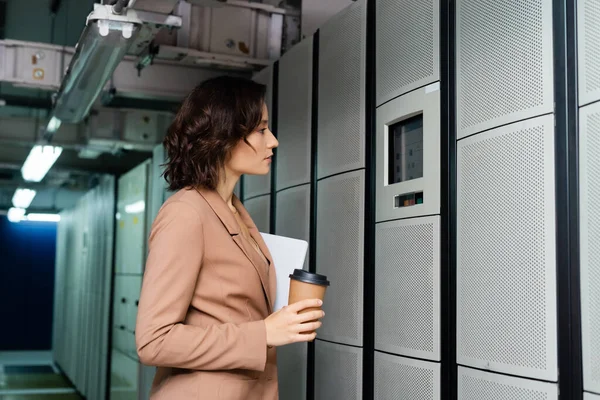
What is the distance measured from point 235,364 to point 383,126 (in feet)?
5.53

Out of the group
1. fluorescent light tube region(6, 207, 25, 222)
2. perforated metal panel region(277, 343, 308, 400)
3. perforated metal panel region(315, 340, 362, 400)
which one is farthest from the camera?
fluorescent light tube region(6, 207, 25, 222)

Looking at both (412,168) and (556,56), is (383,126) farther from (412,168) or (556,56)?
(556,56)

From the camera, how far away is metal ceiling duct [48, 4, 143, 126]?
3311 mm

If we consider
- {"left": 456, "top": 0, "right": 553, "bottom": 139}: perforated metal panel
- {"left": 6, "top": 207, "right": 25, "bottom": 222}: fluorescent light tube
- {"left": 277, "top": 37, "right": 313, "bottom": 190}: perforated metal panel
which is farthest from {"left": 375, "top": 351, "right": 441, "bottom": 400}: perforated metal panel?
{"left": 6, "top": 207, "right": 25, "bottom": 222}: fluorescent light tube

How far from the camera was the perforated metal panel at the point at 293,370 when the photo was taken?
11.5ft

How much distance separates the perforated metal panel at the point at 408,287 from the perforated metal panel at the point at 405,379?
0.12 ft

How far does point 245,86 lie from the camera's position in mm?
1575

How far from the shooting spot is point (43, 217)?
1638cm

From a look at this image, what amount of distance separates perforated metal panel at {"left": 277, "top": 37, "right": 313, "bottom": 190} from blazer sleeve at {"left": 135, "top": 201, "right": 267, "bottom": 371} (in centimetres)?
218

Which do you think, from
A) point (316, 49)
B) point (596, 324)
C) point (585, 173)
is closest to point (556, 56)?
point (585, 173)

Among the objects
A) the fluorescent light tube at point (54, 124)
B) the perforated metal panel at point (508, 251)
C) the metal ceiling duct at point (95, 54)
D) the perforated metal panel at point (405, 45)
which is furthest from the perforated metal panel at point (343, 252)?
the fluorescent light tube at point (54, 124)

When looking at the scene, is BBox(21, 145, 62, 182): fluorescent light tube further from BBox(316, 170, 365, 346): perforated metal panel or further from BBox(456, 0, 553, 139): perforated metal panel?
BBox(456, 0, 553, 139): perforated metal panel

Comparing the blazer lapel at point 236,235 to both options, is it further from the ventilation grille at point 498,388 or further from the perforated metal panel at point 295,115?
the perforated metal panel at point 295,115

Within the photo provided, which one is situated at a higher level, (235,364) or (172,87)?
(172,87)
